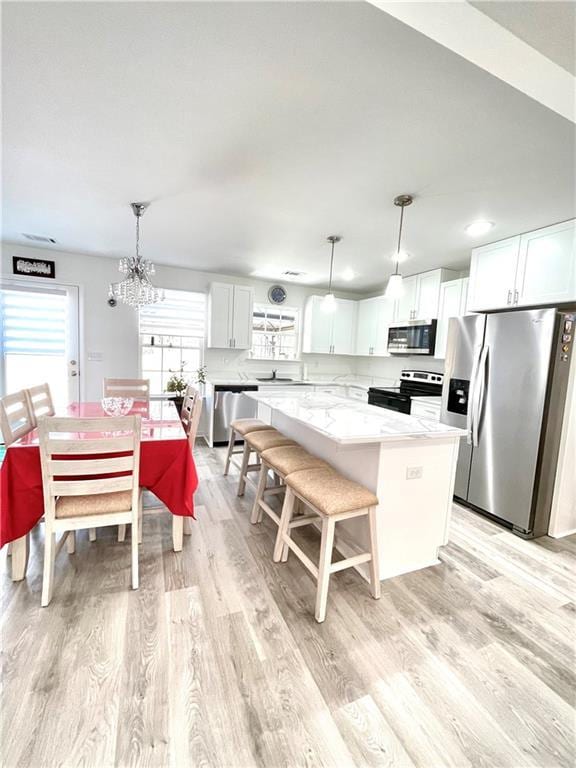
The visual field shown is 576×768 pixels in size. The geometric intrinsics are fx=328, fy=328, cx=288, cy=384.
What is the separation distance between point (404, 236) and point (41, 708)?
3.79 m

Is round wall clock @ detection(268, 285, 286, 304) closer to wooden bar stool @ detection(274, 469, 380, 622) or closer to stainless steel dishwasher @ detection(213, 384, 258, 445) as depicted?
stainless steel dishwasher @ detection(213, 384, 258, 445)

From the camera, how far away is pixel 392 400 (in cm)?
430

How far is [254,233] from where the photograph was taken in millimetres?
3205

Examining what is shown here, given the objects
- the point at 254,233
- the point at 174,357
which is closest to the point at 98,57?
the point at 254,233

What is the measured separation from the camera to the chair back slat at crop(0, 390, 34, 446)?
1824mm

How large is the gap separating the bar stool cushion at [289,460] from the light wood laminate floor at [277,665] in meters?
0.62

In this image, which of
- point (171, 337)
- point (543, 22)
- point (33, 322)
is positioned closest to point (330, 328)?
point (171, 337)

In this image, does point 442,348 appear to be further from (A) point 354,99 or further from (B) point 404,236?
(A) point 354,99

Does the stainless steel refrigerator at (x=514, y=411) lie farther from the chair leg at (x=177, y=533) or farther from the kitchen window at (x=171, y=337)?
the kitchen window at (x=171, y=337)

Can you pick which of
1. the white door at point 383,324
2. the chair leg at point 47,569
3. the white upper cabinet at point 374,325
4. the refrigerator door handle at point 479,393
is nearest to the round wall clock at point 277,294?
the white upper cabinet at point 374,325

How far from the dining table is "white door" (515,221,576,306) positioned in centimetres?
309

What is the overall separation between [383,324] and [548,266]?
2.40 metres

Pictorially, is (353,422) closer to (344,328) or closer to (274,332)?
(274,332)

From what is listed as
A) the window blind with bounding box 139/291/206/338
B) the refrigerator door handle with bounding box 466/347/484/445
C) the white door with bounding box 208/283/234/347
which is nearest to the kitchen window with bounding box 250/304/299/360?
the white door with bounding box 208/283/234/347
